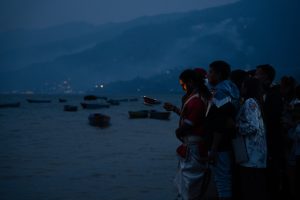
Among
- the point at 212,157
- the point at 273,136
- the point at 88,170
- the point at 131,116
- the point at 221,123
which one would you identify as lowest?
the point at 131,116

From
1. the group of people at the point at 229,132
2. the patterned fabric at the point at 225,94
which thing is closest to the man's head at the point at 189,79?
the group of people at the point at 229,132

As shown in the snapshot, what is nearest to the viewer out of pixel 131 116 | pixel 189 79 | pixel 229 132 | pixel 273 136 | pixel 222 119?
pixel 222 119

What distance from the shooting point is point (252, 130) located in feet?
16.3

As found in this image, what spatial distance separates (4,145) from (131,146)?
8120mm

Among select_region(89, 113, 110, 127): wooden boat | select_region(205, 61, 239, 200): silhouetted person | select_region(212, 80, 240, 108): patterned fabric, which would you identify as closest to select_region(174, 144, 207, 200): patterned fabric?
select_region(205, 61, 239, 200): silhouetted person

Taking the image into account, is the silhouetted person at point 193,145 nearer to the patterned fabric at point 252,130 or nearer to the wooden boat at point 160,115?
the patterned fabric at point 252,130

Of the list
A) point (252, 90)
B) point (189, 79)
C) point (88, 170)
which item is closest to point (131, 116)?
point (88, 170)

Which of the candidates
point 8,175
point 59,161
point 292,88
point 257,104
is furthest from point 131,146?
point 257,104

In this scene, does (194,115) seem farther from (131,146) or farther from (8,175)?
(131,146)

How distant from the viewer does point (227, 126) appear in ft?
15.9

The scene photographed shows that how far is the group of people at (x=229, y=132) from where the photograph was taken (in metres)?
4.95

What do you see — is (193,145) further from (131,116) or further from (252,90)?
(131,116)

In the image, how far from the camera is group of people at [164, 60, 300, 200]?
4.95 meters

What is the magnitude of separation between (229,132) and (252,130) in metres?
0.28
